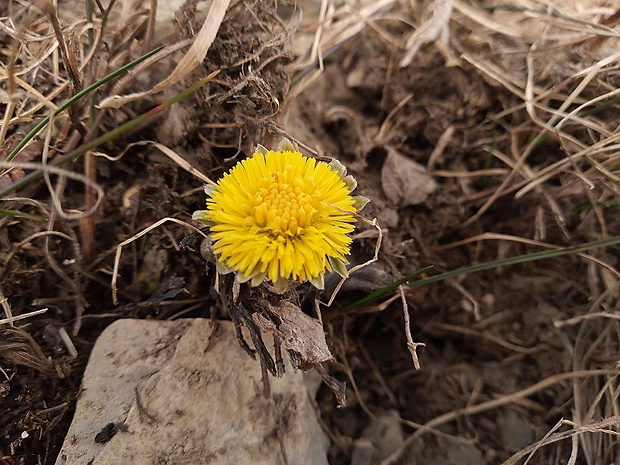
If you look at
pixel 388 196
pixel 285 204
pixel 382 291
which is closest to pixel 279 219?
pixel 285 204

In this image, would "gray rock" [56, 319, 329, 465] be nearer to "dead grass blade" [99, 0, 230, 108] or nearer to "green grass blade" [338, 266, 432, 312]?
"green grass blade" [338, 266, 432, 312]

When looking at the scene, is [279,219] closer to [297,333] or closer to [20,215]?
[297,333]

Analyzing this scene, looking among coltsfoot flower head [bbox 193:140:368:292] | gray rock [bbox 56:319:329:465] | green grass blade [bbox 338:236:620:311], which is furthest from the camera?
green grass blade [bbox 338:236:620:311]

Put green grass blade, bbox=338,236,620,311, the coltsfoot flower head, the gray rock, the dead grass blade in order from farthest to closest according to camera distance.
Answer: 1. green grass blade, bbox=338,236,620,311
2. the dead grass blade
3. the gray rock
4. the coltsfoot flower head

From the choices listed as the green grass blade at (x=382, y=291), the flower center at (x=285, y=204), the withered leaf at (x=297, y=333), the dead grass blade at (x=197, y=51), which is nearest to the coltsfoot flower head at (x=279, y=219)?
the flower center at (x=285, y=204)

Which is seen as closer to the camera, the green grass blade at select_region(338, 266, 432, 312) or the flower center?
the flower center

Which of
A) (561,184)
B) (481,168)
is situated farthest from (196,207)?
(561,184)

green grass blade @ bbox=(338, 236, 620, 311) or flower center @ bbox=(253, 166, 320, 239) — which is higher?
flower center @ bbox=(253, 166, 320, 239)

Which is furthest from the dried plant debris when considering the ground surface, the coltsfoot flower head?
the coltsfoot flower head

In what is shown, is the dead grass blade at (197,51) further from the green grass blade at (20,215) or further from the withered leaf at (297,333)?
the withered leaf at (297,333)
